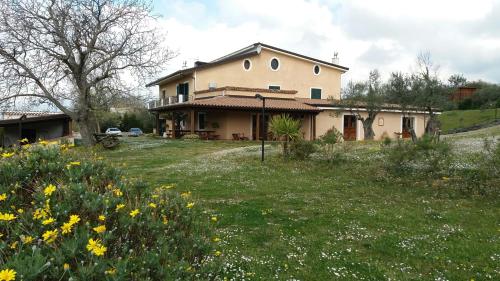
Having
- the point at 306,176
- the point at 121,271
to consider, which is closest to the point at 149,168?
the point at 306,176

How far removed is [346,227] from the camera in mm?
7000

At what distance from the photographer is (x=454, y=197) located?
9570mm

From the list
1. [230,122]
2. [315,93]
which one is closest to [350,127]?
[315,93]

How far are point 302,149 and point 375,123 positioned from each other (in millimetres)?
24551

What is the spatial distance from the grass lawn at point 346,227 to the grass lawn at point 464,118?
3891cm

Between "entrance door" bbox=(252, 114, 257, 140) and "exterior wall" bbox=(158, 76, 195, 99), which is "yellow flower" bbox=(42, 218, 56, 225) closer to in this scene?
"entrance door" bbox=(252, 114, 257, 140)

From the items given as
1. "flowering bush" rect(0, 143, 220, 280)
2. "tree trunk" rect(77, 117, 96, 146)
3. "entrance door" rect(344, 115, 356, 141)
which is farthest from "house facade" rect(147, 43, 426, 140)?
"flowering bush" rect(0, 143, 220, 280)

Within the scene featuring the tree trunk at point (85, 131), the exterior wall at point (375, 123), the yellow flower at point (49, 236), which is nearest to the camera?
the yellow flower at point (49, 236)

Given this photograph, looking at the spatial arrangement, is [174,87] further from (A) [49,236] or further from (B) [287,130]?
(A) [49,236]

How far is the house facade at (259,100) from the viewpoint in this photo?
33406 millimetres

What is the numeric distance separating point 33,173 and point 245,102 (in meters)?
29.3

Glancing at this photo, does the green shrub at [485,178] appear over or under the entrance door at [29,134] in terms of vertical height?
under

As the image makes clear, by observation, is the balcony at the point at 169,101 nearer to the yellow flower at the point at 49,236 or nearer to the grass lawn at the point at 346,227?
the grass lawn at the point at 346,227

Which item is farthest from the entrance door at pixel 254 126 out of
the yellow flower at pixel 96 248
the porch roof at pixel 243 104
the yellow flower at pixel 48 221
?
the yellow flower at pixel 96 248
